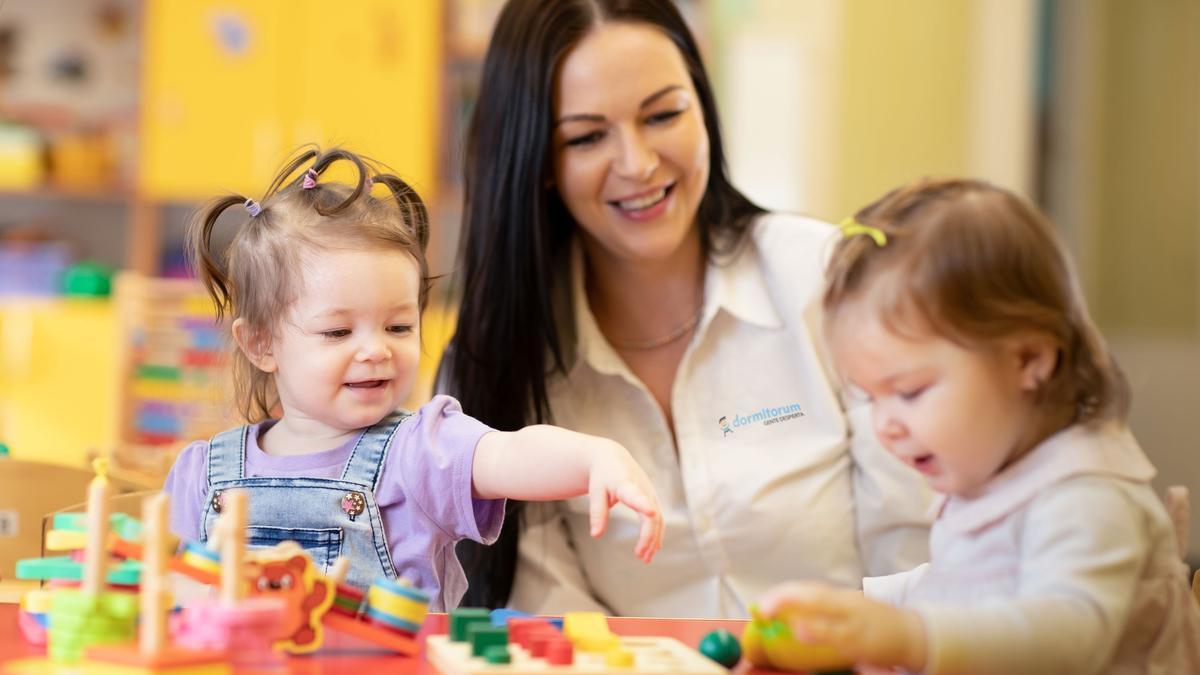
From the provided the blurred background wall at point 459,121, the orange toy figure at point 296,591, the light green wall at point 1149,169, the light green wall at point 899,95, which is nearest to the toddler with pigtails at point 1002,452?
the orange toy figure at point 296,591

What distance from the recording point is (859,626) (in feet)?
2.16

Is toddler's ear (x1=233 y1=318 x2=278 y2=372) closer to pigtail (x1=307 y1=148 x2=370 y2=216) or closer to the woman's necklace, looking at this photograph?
pigtail (x1=307 y1=148 x2=370 y2=216)

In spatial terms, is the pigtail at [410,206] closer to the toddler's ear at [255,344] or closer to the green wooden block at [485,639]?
the toddler's ear at [255,344]

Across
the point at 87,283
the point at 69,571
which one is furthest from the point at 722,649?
the point at 87,283

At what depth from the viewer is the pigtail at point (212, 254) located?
3.49ft

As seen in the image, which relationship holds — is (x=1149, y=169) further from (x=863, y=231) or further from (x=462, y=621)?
(x=462, y=621)

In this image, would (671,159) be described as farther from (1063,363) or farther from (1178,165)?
(1178,165)

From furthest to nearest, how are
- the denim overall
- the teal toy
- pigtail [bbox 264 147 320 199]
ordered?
the teal toy < pigtail [bbox 264 147 320 199] < the denim overall

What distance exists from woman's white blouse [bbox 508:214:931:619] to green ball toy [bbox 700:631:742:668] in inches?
25.0

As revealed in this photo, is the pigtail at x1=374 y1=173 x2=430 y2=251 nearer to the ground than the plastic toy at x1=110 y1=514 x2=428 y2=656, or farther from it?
farther from it

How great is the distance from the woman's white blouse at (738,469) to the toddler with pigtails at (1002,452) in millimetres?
651

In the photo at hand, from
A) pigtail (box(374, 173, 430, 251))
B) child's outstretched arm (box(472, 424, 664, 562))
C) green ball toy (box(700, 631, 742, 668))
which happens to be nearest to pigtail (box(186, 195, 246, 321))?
pigtail (box(374, 173, 430, 251))

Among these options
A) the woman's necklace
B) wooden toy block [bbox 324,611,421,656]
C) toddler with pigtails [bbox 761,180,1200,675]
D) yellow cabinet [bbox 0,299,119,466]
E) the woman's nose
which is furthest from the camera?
yellow cabinet [bbox 0,299,119,466]

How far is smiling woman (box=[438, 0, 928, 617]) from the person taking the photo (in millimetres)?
1403
